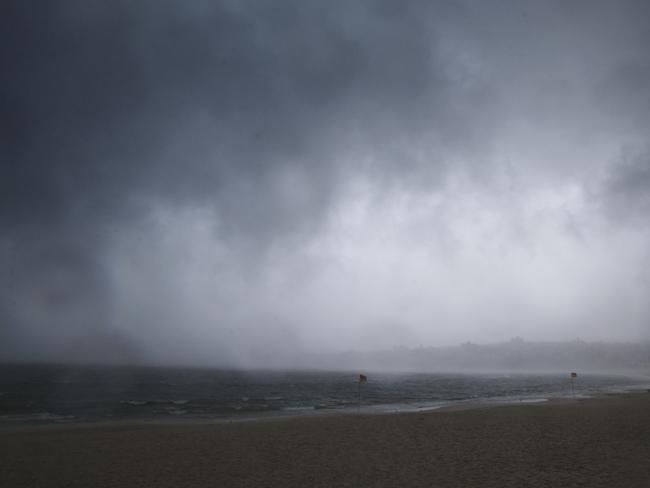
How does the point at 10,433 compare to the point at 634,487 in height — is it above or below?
below

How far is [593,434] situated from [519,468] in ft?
30.9

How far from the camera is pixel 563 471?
48.3ft

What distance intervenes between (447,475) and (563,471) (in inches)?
168

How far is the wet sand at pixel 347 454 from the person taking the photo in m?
14.3

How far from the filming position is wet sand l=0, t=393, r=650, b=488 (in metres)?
14.3

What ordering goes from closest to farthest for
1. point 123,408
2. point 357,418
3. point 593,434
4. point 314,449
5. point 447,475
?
point 447,475
point 314,449
point 593,434
point 357,418
point 123,408

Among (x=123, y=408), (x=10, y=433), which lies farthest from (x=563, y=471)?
(x=123, y=408)

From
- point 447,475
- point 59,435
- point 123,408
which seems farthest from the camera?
point 123,408

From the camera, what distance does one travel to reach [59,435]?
25469mm

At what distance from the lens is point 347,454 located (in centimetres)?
1808

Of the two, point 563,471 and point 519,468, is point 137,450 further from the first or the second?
point 563,471

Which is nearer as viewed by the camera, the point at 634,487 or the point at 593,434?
the point at 634,487

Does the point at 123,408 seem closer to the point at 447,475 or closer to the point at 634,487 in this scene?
the point at 447,475

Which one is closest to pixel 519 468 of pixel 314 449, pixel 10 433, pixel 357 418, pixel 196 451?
pixel 314 449
